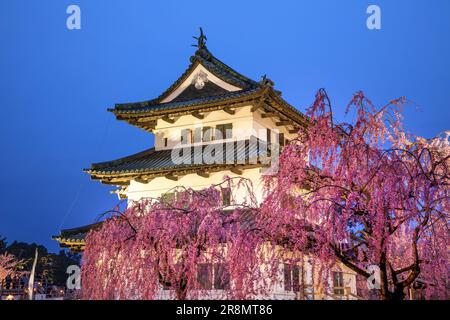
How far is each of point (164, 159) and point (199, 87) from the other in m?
3.99

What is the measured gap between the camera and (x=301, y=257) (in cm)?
889

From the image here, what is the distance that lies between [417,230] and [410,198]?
745 mm

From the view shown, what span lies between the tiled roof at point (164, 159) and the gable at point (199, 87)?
2.52 meters

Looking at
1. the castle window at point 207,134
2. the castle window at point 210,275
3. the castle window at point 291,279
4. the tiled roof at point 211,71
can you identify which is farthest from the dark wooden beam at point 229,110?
the castle window at point 210,275

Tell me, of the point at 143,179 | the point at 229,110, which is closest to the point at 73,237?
the point at 143,179

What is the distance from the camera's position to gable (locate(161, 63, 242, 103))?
70.5ft

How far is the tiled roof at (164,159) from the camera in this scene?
60.7 feet

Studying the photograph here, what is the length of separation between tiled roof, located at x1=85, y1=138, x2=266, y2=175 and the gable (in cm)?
252

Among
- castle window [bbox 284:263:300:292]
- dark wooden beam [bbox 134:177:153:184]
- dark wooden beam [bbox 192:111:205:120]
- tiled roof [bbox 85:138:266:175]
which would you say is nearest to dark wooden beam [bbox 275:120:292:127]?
tiled roof [bbox 85:138:266:175]

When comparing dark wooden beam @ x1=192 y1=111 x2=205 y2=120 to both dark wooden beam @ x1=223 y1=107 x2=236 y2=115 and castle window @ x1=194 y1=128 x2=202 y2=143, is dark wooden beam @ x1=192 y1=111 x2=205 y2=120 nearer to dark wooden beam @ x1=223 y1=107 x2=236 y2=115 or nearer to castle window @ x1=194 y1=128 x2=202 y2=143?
castle window @ x1=194 y1=128 x2=202 y2=143

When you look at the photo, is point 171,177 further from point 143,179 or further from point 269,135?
point 269,135
